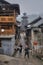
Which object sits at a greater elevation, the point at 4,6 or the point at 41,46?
the point at 4,6

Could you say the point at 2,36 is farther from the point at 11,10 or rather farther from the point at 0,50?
the point at 11,10

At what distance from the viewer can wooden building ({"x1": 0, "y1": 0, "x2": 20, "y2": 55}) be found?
99.8 ft

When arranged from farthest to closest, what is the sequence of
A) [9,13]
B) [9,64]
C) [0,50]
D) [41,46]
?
[9,13] → [41,46] → [0,50] → [9,64]

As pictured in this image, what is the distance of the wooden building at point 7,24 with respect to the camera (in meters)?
30.4

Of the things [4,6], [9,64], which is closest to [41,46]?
[4,6]

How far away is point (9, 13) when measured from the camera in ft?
123

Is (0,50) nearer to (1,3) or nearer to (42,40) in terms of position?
(42,40)

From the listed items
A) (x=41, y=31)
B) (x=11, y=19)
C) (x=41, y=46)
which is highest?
(x=11, y=19)

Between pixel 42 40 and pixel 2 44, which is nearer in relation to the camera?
pixel 2 44

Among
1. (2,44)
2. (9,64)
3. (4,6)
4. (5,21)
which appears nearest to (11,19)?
(5,21)

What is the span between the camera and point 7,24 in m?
38.5

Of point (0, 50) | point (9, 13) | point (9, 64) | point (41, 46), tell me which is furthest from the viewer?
point (9, 13)

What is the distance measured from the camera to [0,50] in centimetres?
3036

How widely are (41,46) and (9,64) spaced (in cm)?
1387
